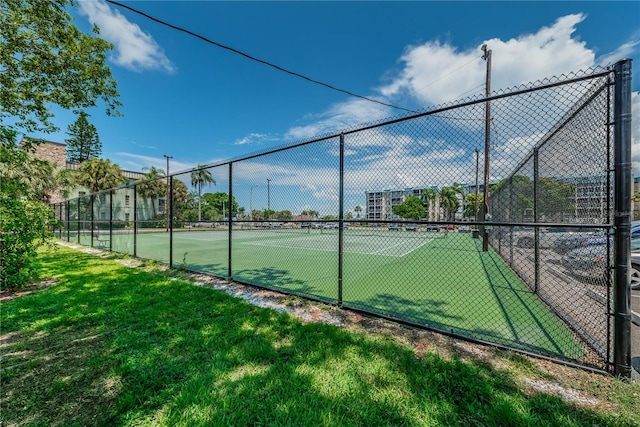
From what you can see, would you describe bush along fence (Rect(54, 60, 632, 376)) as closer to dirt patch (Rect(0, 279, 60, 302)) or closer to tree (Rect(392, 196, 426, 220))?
tree (Rect(392, 196, 426, 220))

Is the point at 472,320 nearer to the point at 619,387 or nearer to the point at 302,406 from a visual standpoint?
the point at 619,387

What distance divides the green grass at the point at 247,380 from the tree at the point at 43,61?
8.00m

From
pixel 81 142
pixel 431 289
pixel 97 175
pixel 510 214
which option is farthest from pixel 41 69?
pixel 81 142

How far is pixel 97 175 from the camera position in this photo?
1072 inches

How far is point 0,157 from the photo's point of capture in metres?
3.95

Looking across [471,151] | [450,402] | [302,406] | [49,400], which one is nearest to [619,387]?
[450,402]

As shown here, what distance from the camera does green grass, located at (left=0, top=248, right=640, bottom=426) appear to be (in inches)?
67.4

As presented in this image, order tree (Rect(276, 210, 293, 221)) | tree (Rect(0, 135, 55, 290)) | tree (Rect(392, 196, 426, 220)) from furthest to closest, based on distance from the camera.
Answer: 1. tree (Rect(276, 210, 293, 221))
2. tree (Rect(0, 135, 55, 290))
3. tree (Rect(392, 196, 426, 220))

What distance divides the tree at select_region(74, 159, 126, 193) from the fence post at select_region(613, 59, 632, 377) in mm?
35318

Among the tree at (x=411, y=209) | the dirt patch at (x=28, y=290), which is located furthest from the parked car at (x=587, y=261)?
the dirt patch at (x=28, y=290)

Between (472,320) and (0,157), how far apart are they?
7467 millimetres

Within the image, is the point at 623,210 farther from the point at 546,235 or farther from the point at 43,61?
the point at 43,61

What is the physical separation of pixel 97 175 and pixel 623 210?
36.8 metres

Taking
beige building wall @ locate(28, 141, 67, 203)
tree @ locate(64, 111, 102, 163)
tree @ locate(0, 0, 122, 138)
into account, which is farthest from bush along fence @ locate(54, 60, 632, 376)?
tree @ locate(64, 111, 102, 163)
